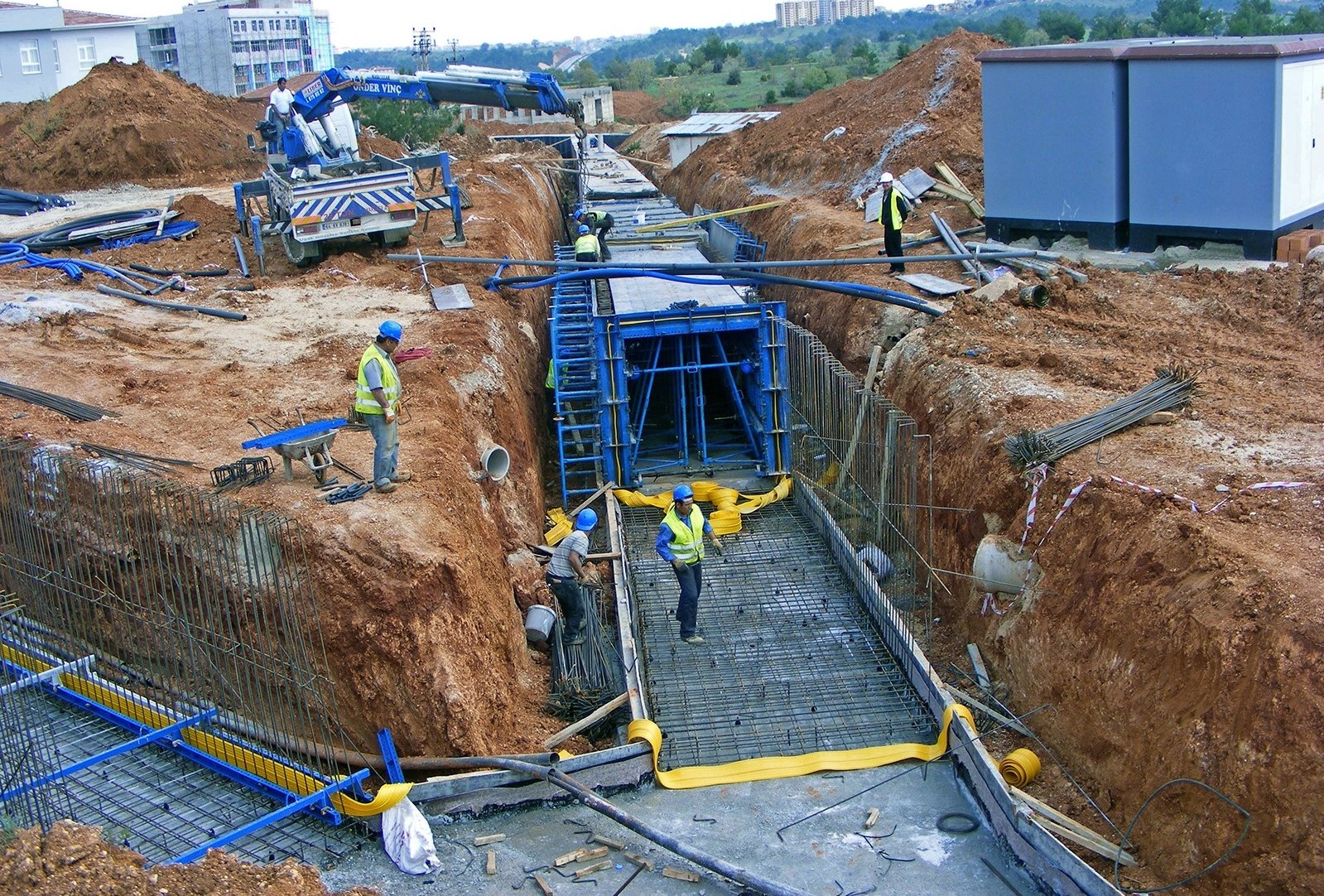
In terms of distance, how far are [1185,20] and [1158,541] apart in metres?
56.1

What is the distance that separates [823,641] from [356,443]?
17.0ft

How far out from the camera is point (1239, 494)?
32.1 feet

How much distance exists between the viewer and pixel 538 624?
1213cm

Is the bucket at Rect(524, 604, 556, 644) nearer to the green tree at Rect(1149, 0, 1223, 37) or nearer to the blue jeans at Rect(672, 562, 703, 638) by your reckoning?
the blue jeans at Rect(672, 562, 703, 638)

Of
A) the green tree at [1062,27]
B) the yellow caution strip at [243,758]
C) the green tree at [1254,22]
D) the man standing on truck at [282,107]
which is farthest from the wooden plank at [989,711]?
the green tree at [1062,27]

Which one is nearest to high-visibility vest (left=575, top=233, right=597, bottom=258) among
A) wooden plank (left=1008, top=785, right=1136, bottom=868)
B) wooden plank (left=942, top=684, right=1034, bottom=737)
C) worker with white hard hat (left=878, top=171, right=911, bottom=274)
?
worker with white hard hat (left=878, top=171, right=911, bottom=274)

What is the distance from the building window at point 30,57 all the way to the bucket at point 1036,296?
50403 millimetres

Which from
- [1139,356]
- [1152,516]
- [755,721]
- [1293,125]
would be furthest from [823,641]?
[1293,125]

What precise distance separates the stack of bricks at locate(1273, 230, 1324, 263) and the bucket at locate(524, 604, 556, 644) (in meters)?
Answer: 11.5

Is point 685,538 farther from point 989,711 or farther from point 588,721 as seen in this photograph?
point 989,711

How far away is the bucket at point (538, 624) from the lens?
39.8 ft

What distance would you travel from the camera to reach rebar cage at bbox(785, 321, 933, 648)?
39.6 ft

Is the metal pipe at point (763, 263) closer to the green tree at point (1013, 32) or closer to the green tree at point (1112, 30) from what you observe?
the green tree at point (1112, 30)

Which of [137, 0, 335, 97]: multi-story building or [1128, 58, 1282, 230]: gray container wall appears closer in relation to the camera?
[1128, 58, 1282, 230]: gray container wall
